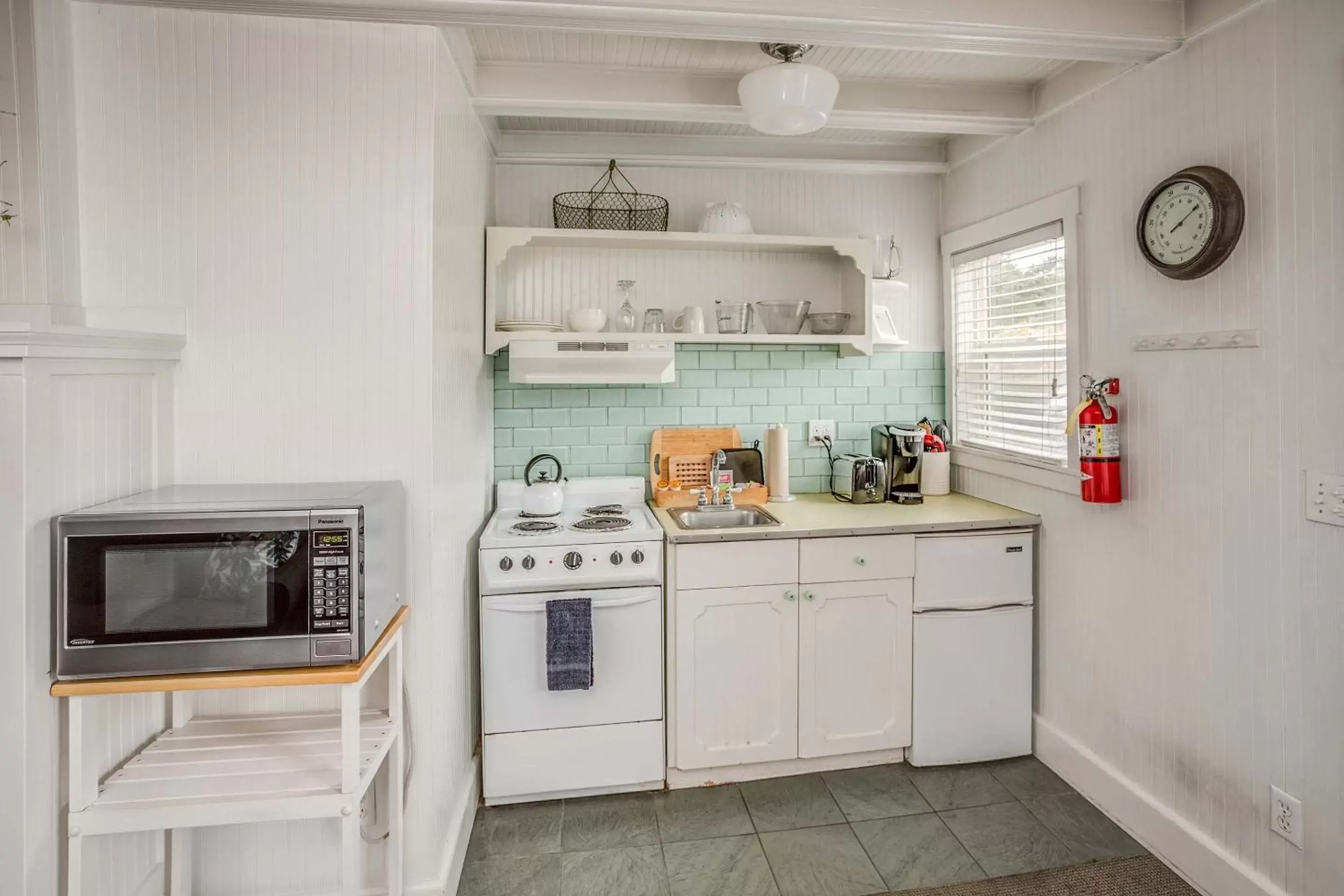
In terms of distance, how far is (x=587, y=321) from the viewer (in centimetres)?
278

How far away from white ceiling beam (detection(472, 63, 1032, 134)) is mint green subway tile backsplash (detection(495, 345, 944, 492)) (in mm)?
1009

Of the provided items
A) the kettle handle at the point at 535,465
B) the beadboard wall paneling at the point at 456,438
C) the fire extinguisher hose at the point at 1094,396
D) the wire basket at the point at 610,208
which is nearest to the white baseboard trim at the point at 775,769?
the beadboard wall paneling at the point at 456,438

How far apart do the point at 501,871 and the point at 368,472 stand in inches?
52.0

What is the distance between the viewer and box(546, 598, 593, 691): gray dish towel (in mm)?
2303

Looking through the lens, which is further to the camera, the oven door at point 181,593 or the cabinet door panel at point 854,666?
the cabinet door panel at point 854,666

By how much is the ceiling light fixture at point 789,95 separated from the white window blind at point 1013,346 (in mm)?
1071

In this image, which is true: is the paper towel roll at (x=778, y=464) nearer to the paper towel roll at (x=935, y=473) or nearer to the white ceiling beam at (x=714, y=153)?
the paper towel roll at (x=935, y=473)

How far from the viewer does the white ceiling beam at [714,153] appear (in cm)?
293

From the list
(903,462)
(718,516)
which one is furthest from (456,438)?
(903,462)

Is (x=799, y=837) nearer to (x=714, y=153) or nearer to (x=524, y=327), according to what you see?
(x=524, y=327)

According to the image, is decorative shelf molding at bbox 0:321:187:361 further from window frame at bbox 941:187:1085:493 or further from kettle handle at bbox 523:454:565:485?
window frame at bbox 941:187:1085:493

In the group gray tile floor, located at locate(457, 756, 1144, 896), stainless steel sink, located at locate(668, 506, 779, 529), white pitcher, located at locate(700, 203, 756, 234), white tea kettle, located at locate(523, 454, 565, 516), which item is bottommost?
gray tile floor, located at locate(457, 756, 1144, 896)

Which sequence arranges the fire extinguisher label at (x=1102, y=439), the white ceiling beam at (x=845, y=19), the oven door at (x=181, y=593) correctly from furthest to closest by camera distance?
the fire extinguisher label at (x=1102, y=439), the white ceiling beam at (x=845, y=19), the oven door at (x=181, y=593)

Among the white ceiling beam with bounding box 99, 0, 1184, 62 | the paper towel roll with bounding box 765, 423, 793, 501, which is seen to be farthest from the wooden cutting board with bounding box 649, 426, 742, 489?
the white ceiling beam with bounding box 99, 0, 1184, 62
